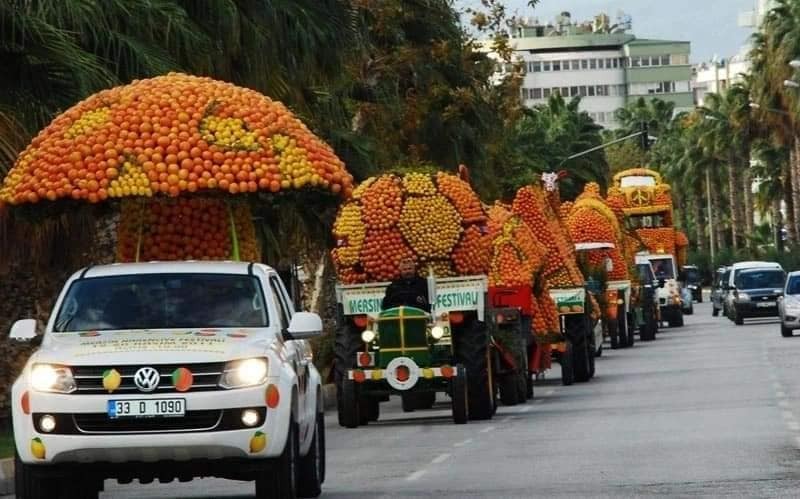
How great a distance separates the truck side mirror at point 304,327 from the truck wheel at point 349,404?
38.5 feet

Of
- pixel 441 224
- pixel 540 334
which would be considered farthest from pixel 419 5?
pixel 441 224

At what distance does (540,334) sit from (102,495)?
1681cm

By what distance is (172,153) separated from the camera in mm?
20438

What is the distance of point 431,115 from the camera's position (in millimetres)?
51000

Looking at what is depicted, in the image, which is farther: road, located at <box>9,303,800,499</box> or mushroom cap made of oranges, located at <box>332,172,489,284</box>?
mushroom cap made of oranges, located at <box>332,172,489,284</box>

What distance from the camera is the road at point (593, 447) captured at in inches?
683

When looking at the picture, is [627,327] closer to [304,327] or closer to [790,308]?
[790,308]

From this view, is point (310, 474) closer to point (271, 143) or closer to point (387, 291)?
point (271, 143)

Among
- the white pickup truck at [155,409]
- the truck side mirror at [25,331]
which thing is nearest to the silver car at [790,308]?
the white pickup truck at [155,409]

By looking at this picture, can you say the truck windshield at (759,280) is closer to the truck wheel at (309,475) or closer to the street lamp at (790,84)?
the street lamp at (790,84)

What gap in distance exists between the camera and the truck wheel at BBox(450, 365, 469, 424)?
1072 inches

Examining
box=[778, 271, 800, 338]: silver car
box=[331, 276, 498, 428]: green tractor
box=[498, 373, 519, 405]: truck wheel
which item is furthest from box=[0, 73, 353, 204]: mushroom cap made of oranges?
box=[778, 271, 800, 338]: silver car

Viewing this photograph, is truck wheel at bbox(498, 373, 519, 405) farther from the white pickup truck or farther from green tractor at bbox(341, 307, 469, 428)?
the white pickup truck

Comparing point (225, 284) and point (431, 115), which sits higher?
point (431, 115)
